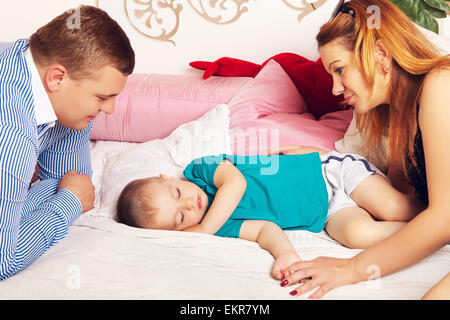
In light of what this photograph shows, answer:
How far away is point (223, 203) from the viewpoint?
1.34m

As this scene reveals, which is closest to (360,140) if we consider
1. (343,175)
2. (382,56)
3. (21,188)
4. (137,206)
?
(343,175)

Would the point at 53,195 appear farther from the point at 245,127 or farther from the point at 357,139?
the point at 357,139

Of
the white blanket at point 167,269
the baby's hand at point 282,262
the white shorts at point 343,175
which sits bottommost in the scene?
the white blanket at point 167,269

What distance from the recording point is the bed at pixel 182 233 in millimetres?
1022

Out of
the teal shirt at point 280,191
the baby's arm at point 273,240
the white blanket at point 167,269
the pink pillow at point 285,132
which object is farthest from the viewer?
the pink pillow at point 285,132

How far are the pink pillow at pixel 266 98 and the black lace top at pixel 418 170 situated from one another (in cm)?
66

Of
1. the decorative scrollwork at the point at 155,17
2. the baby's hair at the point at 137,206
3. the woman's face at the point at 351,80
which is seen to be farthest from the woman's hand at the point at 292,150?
the decorative scrollwork at the point at 155,17

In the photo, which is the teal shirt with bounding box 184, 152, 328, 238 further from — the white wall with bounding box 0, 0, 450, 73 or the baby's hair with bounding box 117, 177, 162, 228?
the white wall with bounding box 0, 0, 450, 73

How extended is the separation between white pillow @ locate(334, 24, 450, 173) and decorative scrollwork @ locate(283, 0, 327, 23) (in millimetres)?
622

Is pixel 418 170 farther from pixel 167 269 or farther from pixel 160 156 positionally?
pixel 160 156

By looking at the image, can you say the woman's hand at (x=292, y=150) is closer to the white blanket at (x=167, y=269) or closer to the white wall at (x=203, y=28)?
the white blanket at (x=167, y=269)

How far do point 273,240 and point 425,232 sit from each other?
1.24 feet

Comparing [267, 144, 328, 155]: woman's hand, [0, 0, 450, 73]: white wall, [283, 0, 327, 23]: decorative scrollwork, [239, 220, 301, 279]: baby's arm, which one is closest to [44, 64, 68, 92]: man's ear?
[239, 220, 301, 279]: baby's arm
